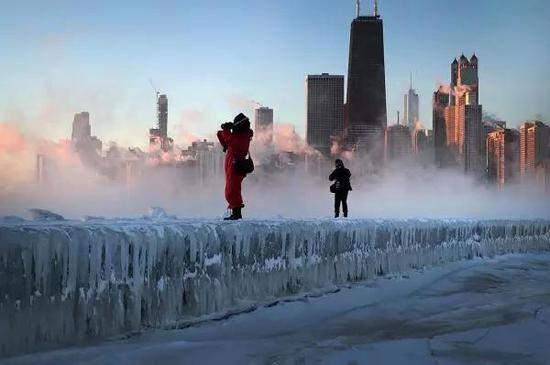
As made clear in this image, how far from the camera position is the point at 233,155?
923 centimetres

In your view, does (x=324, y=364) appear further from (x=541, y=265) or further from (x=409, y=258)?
(x=541, y=265)

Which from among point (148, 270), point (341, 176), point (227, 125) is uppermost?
point (227, 125)

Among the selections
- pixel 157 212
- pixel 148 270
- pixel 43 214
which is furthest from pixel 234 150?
pixel 148 270

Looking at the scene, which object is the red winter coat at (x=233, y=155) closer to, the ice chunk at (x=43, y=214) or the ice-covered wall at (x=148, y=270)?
the ice-covered wall at (x=148, y=270)

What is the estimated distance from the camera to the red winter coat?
9203 millimetres

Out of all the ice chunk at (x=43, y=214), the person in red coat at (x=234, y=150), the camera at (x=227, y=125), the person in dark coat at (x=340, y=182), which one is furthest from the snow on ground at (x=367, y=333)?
the person in dark coat at (x=340, y=182)

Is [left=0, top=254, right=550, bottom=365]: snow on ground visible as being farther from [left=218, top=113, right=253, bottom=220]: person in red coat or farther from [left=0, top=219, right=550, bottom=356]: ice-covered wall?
[left=218, top=113, right=253, bottom=220]: person in red coat

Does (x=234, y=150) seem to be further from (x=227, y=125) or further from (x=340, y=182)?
(x=340, y=182)

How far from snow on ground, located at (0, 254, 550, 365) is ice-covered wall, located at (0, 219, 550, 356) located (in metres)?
0.20

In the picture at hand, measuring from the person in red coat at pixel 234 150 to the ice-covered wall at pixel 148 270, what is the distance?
166 centimetres

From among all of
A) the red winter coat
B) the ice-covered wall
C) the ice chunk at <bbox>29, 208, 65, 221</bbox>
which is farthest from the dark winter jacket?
the ice chunk at <bbox>29, 208, 65, 221</bbox>

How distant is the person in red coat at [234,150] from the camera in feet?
30.2

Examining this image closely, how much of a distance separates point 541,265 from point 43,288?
11591 millimetres

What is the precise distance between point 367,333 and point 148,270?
2.10 meters
